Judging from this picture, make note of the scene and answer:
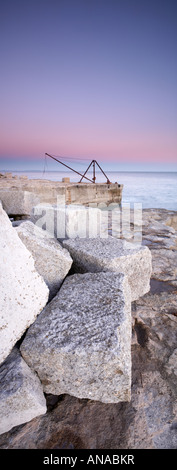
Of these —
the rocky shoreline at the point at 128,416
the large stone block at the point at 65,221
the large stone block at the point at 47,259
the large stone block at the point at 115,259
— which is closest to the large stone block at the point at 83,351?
the rocky shoreline at the point at 128,416

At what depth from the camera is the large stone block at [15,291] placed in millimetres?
1330

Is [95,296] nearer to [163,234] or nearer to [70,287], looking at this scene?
[70,287]

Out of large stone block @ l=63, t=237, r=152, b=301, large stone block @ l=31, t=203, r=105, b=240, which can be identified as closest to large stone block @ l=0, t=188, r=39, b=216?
large stone block @ l=31, t=203, r=105, b=240

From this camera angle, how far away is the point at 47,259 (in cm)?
186

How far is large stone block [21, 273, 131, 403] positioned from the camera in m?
1.18

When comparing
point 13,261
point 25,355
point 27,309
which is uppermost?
point 13,261

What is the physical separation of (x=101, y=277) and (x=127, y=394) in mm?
777

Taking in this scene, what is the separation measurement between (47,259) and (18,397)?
942 mm

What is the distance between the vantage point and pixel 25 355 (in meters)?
1.28

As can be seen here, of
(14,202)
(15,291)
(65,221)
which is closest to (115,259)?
(65,221)

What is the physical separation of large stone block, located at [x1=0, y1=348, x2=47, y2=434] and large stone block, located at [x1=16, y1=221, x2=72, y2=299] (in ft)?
2.23

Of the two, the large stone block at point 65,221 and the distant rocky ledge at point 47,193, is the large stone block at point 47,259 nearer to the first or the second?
the large stone block at point 65,221

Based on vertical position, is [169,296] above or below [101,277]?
below
